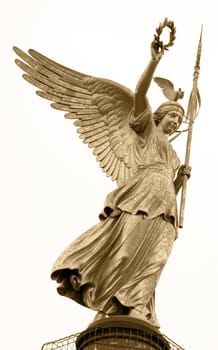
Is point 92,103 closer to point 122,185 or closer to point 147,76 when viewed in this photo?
point 147,76

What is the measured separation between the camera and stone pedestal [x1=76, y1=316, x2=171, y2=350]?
15.5m

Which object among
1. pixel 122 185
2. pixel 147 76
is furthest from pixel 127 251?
pixel 147 76

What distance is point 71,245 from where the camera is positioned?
16.9 meters

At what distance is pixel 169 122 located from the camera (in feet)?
59.4

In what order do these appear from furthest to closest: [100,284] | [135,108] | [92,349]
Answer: [135,108], [100,284], [92,349]

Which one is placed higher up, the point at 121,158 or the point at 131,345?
the point at 121,158

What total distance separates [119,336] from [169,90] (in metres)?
4.77

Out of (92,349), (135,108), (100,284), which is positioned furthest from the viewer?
(135,108)

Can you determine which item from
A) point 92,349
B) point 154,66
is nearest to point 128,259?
point 92,349

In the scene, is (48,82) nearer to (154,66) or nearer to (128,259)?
(154,66)

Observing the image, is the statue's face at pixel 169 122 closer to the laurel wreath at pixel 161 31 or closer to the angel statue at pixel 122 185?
the angel statue at pixel 122 185

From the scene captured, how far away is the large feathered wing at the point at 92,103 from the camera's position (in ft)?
59.7

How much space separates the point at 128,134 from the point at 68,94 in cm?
121

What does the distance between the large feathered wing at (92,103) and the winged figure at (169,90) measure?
700 millimetres
